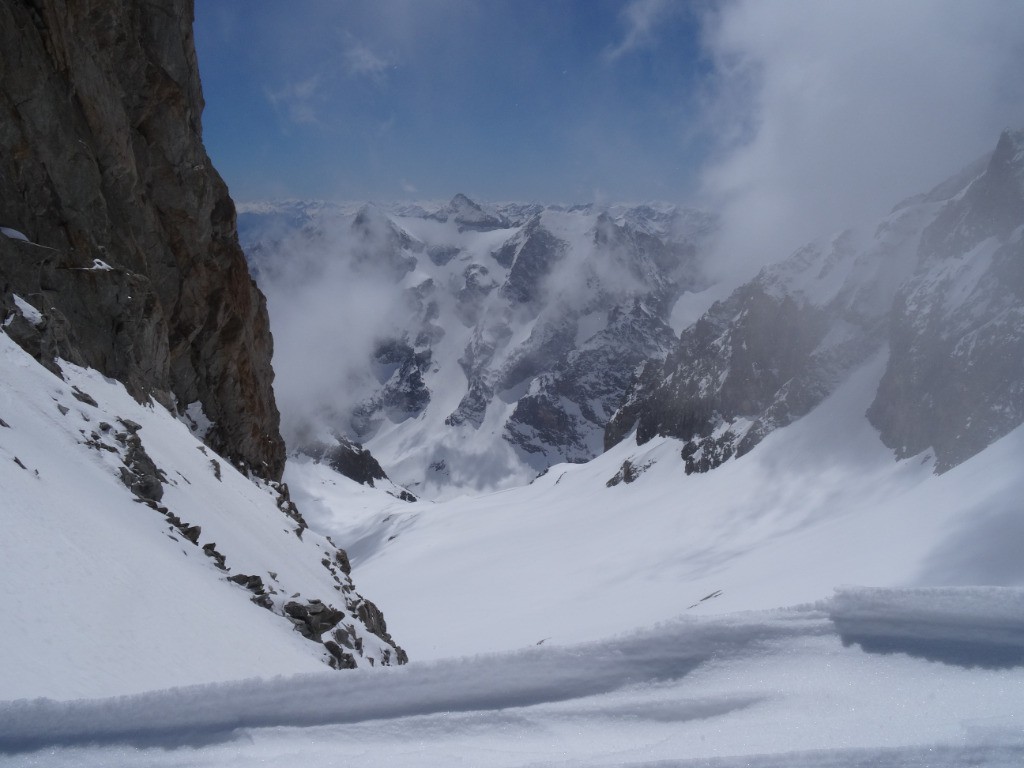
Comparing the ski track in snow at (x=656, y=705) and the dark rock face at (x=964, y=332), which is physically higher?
the dark rock face at (x=964, y=332)

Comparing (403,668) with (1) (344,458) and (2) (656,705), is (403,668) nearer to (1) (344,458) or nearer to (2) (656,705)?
(2) (656,705)

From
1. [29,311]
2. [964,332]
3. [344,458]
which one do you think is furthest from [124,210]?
[344,458]

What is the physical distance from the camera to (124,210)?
2525 centimetres

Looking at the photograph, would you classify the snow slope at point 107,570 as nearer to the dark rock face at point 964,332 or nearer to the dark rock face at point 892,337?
the dark rock face at point 964,332

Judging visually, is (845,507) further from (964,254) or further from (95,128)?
(95,128)

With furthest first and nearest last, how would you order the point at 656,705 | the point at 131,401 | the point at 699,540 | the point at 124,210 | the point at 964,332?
the point at 964,332 → the point at 699,540 → the point at 124,210 → the point at 131,401 → the point at 656,705

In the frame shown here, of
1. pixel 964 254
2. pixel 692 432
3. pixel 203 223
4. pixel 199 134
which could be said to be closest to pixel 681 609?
pixel 203 223

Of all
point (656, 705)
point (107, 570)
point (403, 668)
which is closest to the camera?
point (656, 705)

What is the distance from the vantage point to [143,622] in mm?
7586

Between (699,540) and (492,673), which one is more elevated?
(699,540)

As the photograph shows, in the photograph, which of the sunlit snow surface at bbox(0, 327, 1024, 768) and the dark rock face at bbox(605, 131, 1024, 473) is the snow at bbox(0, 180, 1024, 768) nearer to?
the sunlit snow surface at bbox(0, 327, 1024, 768)

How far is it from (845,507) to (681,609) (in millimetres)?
25434

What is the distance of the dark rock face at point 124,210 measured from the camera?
1900 centimetres

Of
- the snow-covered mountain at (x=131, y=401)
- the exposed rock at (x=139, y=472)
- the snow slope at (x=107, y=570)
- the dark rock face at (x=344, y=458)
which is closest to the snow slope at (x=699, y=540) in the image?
the snow slope at (x=107, y=570)
